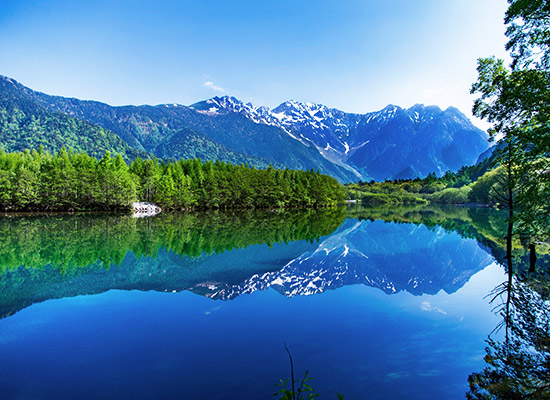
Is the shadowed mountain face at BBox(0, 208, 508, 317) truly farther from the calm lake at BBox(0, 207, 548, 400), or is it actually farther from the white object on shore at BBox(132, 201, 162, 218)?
the white object on shore at BBox(132, 201, 162, 218)

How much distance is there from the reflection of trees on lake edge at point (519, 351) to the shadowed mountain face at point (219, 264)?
312 cm

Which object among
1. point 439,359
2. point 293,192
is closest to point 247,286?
point 439,359

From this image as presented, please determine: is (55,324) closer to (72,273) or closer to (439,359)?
(72,273)

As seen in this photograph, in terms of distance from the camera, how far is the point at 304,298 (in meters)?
14.0

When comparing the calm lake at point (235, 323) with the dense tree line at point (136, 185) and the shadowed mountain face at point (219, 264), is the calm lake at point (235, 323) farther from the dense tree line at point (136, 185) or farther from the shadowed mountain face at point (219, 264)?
the dense tree line at point (136, 185)

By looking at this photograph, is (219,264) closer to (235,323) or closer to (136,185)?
(235,323)

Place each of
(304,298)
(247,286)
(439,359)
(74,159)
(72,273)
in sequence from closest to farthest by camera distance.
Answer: (439,359), (304,298), (247,286), (72,273), (74,159)

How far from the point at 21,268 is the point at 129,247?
759cm

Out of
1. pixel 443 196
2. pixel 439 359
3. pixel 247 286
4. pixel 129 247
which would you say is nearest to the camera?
pixel 439 359

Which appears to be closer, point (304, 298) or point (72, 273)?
point (304, 298)

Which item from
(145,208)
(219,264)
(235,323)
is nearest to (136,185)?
(145,208)

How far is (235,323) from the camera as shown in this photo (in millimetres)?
10945

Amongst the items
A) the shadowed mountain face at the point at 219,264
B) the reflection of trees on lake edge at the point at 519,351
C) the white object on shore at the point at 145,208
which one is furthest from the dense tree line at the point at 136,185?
the reflection of trees on lake edge at the point at 519,351

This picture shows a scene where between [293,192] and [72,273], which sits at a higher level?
[293,192]
